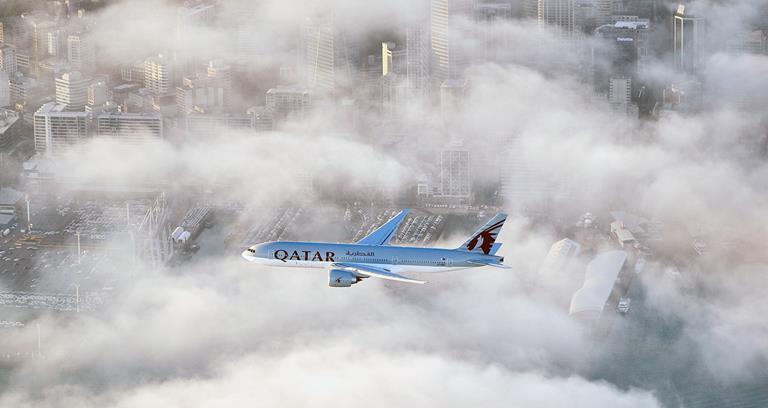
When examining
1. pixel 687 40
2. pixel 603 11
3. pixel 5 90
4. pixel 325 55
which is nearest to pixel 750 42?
pixel 687 40

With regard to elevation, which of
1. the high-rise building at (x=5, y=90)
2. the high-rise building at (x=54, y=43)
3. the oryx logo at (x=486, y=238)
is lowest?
the oryx logo at (x=486, y=238)

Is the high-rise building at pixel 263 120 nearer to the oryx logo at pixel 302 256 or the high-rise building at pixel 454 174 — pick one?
the high-rise building at pixel 454 174

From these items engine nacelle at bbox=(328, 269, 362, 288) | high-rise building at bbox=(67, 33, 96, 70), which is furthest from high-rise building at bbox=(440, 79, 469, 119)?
engine nacelle at bbox=(328, 269, 362, 288)

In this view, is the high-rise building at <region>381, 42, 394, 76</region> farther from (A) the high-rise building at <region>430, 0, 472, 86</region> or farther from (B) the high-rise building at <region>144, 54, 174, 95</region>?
(B) the high-rise building at <region>144, 54, 174, 95</region>

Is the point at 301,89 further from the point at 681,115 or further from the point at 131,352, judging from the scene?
the point at 131,352

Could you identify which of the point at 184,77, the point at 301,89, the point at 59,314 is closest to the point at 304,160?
the point at 301,89

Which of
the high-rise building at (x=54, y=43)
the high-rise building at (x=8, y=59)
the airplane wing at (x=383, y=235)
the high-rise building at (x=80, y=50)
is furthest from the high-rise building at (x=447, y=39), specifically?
the airplane wing at (x=383, y=235)
